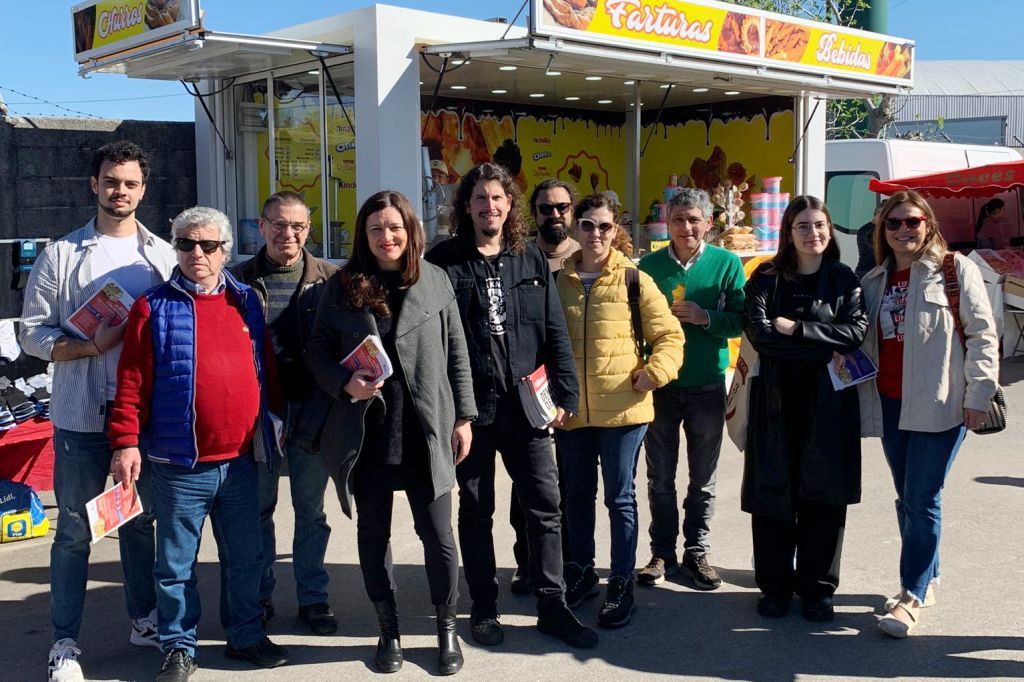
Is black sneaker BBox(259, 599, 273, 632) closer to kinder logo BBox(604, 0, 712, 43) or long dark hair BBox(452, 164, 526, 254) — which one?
long dark hair BBox(452, 164, 526, 254)

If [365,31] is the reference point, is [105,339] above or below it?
below

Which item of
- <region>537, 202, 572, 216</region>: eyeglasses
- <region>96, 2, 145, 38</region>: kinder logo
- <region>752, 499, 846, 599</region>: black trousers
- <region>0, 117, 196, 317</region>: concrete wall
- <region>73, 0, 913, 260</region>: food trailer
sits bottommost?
<region>752, 499, 846, 599</region>: black trousers

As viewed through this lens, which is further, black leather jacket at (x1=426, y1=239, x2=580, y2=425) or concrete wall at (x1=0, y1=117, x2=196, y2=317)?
concrete wall at (x1=0, y1=117, x2=196, y2=317)

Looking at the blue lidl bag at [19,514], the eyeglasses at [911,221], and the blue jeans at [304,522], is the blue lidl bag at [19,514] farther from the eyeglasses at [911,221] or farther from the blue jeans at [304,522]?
the eyeglasses at [911,221]

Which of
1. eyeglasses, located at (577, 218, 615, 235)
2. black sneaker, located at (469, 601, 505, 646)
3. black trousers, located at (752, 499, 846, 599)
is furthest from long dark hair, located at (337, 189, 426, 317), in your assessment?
black trousers, located at (752, 499, 846, 599)

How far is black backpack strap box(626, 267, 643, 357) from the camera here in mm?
4223

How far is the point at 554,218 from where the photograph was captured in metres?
4.43

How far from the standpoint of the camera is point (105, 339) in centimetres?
361

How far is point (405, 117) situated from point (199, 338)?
4.23m

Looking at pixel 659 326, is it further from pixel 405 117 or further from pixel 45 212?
pixel 45 212

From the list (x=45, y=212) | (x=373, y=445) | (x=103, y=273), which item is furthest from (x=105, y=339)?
(x=45, y=212)

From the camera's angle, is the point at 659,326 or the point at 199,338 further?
the point at 659,326

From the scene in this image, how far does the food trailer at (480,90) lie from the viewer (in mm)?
7246

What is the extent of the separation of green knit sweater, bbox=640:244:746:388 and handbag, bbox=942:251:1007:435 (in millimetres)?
870
